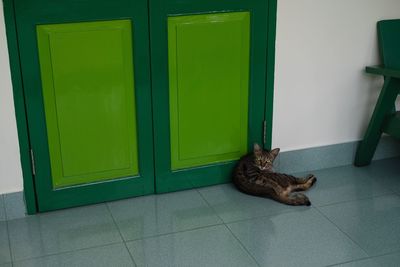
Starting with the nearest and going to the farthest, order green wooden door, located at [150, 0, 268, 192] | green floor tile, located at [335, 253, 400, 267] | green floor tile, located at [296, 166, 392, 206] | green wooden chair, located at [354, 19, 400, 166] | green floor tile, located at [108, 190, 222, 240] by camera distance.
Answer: green floor tile, located at [335, 253, 400, 267] < green floor tile, located at [108, 190, 222, 240] < green wooden door, located at [150, 0, 268, 192] < green floor tile, located at [296, 166, 392, 206] < green wooden chair, located at [354, 19, 400, 166]

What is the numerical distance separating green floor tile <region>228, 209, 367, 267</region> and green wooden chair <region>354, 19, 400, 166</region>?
31.8 inches

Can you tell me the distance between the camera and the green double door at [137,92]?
2775mm

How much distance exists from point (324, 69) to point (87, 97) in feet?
4.70

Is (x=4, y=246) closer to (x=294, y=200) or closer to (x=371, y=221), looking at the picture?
(x=294, y=200)

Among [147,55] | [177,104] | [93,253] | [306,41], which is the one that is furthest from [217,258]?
[306,41]

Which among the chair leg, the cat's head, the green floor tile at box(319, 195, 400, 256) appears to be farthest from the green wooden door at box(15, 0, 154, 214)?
the chair leg

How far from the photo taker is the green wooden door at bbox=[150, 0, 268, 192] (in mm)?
2969

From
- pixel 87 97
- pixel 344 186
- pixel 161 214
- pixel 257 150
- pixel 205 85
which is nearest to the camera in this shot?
pixel 87 97

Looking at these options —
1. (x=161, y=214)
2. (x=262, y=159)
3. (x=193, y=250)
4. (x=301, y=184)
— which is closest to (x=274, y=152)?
(x=262, y=159)

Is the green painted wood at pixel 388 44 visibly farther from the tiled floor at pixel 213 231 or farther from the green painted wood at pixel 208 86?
the green painted wood at pixel 208 86

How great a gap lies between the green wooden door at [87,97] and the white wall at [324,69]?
2.76 ft

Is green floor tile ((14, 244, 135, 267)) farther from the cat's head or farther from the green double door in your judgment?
the cat's head

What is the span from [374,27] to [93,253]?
2.14 metres

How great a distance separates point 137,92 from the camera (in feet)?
9.77
